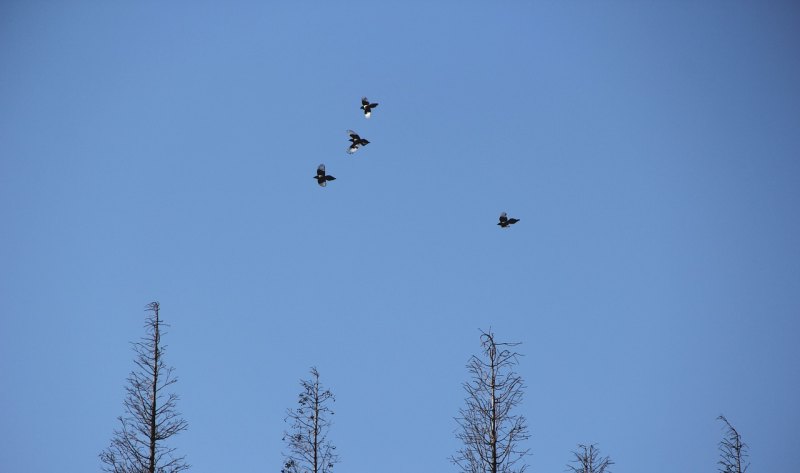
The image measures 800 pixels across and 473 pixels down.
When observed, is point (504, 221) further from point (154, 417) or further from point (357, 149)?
point (154, 417)

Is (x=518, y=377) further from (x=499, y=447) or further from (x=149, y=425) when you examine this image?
(x=149, y=425)

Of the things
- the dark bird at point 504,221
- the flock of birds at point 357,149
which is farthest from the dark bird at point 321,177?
Result: the dark bird at point 504,221

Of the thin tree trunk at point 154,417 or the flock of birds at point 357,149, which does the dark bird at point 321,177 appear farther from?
the thin tree trunk at point 154,417

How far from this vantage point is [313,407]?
826 inches

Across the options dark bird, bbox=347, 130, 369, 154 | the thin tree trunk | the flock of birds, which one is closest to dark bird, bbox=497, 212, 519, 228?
the flock of birds

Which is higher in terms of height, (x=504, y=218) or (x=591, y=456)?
(x=504, y=218)

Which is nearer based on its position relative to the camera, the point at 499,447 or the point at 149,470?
the point at 499,447

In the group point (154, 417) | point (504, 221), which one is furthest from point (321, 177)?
point (154, 417)

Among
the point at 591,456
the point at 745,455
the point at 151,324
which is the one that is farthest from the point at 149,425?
the point at 745,455

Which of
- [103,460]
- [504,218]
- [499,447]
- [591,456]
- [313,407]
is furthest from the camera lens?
[504,218]

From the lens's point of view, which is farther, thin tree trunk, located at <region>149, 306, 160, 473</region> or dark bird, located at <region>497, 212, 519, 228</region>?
dark bird, located at <region>497, 212, 519, 228</region>

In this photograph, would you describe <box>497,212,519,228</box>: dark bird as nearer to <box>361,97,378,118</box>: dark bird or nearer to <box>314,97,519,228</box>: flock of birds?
<box>314,97,519,228</box>: flock of birds

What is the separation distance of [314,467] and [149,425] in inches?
209

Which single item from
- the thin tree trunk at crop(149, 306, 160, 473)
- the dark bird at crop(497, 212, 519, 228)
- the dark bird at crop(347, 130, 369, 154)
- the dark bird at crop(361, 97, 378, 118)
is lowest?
the thin tree trunk at crop(149, 306, 160, 473)
